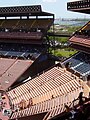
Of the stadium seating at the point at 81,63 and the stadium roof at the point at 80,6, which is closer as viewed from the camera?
the stadium seating at the point at 81,63

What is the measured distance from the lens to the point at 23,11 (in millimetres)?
49344

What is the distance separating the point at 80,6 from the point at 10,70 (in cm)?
1268

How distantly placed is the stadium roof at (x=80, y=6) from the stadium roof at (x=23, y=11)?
16.5 feet

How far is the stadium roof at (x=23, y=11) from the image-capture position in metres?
47.6

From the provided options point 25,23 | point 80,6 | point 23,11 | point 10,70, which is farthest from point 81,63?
point 25,23

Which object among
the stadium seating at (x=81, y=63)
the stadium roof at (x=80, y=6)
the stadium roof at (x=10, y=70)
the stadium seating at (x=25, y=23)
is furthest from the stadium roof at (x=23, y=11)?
the stadium seating at (x=81, y=63)

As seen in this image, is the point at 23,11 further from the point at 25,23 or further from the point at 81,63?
the point at 81,63

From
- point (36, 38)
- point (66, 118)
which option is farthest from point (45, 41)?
point (66, 118)

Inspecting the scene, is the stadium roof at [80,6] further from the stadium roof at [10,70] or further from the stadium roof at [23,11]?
the stadium roof at [10,70]

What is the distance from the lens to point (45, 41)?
48.6 m

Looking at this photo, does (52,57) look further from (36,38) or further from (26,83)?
(26,83)

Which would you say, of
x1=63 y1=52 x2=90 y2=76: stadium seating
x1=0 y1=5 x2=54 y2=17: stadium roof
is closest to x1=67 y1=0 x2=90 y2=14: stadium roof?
x1=0 y1=5 x2=54 y2=17: stadium roof

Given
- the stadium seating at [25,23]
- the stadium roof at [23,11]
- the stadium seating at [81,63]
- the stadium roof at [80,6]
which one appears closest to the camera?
the stadium seating at [81,63]

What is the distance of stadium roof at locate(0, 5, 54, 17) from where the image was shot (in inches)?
1875
